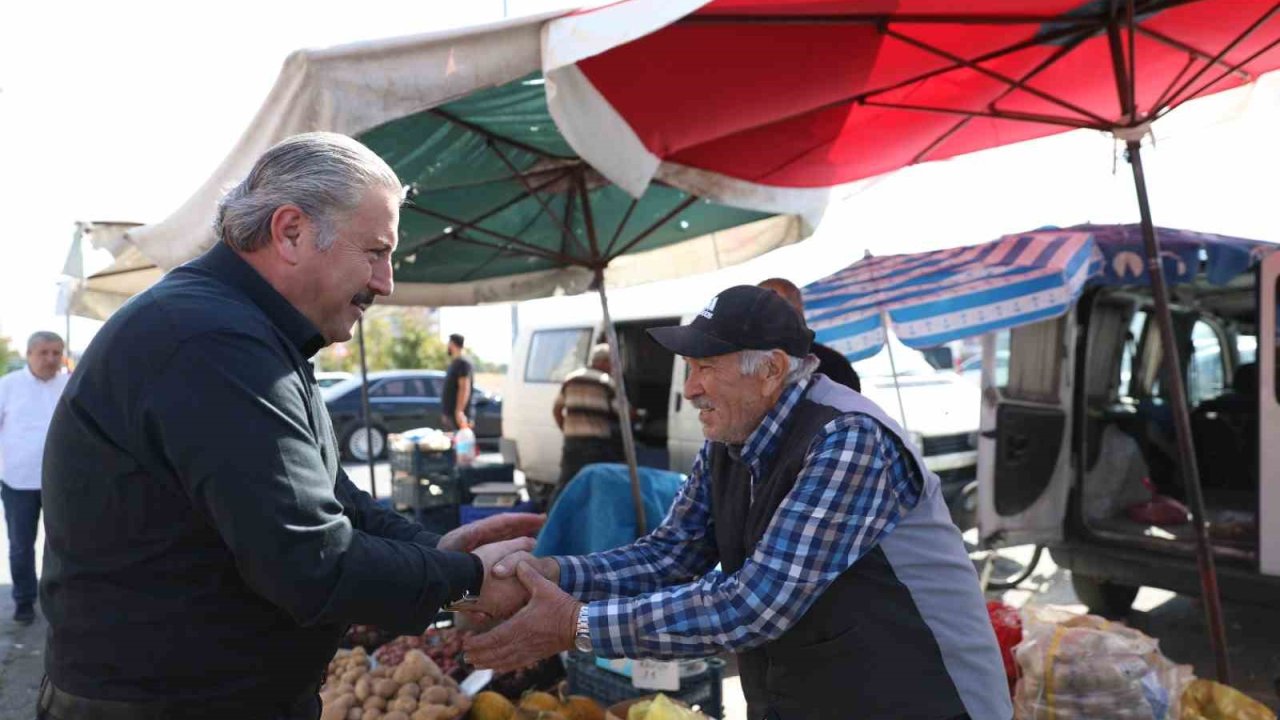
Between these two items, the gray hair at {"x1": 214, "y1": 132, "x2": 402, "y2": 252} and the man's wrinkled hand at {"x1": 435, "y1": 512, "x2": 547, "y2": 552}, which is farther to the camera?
the man's wrinkled hand at {"x1": 435, "y1": 512, "x2": 547, "y2": 552}

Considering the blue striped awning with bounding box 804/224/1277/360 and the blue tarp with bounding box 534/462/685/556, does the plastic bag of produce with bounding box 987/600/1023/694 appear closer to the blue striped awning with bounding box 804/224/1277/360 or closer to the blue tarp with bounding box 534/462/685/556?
the blue tarp with bounding box 534/462/685/556

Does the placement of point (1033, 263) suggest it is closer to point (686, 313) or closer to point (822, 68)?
point (822, 68)

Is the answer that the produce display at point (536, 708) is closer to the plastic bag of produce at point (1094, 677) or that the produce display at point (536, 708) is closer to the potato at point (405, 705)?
the potato at point (405, 705)

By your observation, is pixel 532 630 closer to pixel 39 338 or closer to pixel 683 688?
pixel 683 688

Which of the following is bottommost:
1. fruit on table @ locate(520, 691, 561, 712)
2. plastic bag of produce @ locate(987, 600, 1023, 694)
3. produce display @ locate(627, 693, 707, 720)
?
fruit on table @ locate(520, 691, 561, 712)

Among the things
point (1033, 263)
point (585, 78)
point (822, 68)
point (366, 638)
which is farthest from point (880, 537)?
point (1033, 263)

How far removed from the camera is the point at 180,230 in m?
4.00

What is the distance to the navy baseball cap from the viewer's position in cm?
215

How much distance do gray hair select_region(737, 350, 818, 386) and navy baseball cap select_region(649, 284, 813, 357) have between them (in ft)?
0.07

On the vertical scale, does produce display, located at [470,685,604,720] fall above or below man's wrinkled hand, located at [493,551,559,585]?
below

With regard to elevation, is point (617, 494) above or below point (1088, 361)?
below

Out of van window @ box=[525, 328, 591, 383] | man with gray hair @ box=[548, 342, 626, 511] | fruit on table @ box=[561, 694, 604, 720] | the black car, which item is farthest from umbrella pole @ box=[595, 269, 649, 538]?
the black car

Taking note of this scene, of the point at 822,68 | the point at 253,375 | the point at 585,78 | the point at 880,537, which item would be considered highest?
the point at 822,68

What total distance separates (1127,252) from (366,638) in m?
5.15
